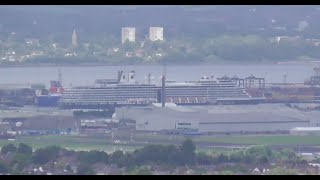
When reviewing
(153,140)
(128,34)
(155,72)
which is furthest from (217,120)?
(128,34)

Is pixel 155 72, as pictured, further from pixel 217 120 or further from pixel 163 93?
pixel 217 120

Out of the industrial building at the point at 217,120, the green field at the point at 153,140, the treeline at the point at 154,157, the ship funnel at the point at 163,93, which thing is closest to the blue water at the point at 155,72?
the ship funnel at the point at 163,93

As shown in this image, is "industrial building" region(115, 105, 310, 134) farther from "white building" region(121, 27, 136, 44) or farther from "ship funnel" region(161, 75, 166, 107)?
"white building" region(121, 27, 136, 44)

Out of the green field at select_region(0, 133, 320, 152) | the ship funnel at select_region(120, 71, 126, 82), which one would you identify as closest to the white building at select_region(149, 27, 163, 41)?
the ship funnel at select_region(120, 71, 126, 82)

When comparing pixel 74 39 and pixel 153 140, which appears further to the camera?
pixel 74 39

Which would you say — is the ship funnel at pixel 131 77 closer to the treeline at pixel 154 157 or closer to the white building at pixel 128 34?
the white building at pixel 128 34
